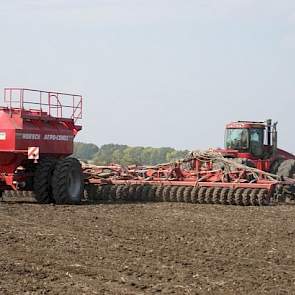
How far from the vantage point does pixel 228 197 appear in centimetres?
1777

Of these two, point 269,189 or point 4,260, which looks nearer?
point 4,260

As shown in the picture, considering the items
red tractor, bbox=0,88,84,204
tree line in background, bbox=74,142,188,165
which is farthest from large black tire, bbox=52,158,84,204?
tree line in background, bbox=74,142,188,165

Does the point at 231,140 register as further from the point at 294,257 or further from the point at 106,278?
the point at 106,278

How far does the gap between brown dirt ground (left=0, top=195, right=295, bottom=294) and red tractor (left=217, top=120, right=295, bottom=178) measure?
755 centimetres

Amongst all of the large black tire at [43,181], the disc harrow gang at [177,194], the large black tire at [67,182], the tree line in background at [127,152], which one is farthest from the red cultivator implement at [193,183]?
the tree line in background at [127,152]

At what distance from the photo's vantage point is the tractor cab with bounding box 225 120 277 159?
22734 millimetres

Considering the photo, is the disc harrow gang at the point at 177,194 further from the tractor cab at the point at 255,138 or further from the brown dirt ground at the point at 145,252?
the tractor cab at the point at 255,138

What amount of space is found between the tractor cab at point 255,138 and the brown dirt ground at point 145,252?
7894 mm

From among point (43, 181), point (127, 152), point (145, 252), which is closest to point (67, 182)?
point (43, 181)

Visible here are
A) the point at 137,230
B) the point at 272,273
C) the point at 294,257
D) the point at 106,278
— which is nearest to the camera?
the point at 106,278

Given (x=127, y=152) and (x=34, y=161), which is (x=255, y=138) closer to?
(x=34, y=161)

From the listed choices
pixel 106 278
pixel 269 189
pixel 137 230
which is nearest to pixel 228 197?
pixel 269 189

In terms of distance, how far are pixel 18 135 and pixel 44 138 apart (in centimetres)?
98

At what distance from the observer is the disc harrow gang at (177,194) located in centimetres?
1745
